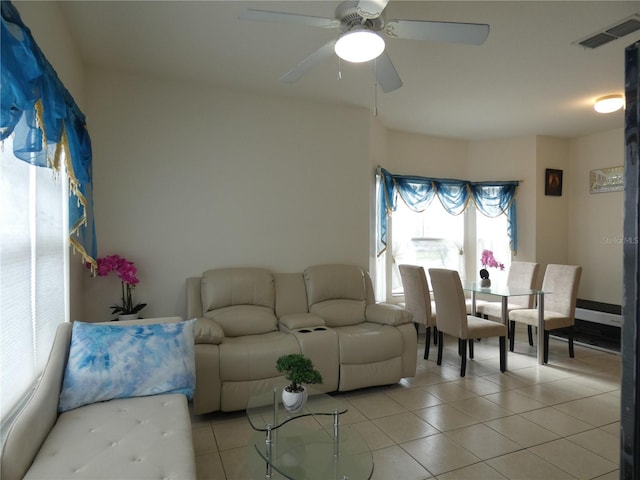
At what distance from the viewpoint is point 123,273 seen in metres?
A: 3.11

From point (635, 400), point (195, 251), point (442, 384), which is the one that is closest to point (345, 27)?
point (635, 400)

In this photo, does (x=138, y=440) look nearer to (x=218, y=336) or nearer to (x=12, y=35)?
(x=218, y=336)

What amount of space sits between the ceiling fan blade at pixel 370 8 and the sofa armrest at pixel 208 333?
2209mm

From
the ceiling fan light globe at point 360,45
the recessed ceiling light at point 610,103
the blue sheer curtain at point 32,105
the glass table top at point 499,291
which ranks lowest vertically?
the glass table top at point 499,291

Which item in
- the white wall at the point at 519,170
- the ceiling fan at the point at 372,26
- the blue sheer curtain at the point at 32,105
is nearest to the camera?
the blue sheer curtain at the point at 32,105

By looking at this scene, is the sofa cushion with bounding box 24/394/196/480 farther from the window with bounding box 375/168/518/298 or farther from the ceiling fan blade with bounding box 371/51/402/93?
the window with bounding box 375/168/518/298

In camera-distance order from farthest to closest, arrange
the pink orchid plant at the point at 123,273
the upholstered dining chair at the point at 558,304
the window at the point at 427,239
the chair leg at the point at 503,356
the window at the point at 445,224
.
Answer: the window at the point at 427,239 → the window at the point at 445,224 → the upholstered dining chair at the point at 558,304 → the chair leg at the point at 503,356 → the pink orchid plant at the point at 123,273

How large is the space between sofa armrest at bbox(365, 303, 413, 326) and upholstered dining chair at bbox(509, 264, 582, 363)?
1538mm

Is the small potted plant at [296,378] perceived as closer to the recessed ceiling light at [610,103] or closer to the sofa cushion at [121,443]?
the sofa cushion at [121,443]

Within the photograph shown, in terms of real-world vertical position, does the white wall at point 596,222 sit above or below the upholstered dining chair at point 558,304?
above

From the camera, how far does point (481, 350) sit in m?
4.40

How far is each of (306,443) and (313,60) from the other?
207cm

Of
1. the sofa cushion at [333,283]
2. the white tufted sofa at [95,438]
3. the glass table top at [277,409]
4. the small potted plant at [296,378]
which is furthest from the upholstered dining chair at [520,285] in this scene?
the white tufted sofa at [95,438]

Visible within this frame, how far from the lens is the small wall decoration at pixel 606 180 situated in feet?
16.1
